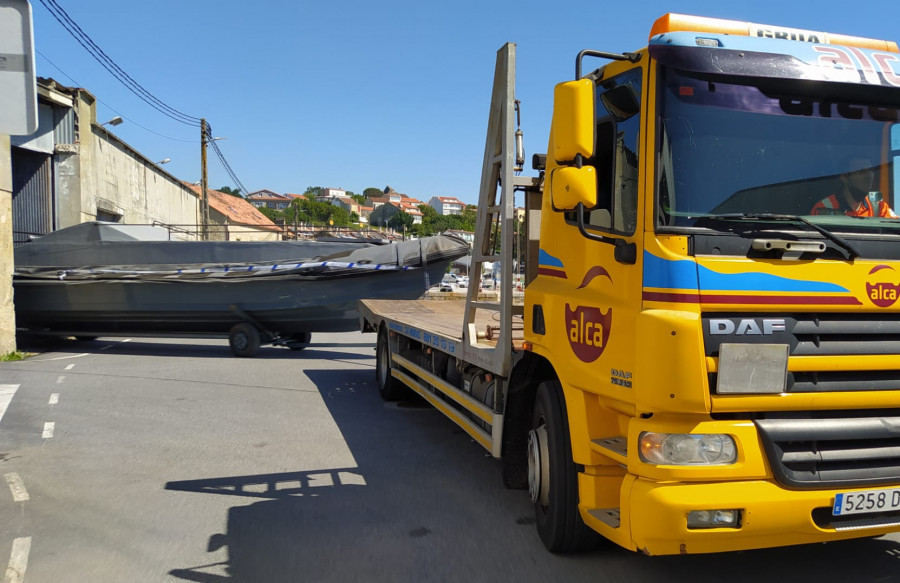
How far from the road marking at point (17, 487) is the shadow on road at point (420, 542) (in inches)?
43.9

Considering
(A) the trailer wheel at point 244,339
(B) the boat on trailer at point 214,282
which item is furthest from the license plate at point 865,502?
(A) the trailer wheel at point 244,339

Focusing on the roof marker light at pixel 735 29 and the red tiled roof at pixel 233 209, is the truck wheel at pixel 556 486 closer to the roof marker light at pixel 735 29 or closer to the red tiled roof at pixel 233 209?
the roof marker light at pixel 735 29

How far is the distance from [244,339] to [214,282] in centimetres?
124

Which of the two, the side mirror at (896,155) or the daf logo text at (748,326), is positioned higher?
the side mirror at (896,155)

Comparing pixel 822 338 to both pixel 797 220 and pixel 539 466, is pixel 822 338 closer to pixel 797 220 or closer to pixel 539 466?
pixel 797 220

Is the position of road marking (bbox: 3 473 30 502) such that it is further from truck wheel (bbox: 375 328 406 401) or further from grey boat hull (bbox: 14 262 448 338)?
grey boat hull (bbox: 14 262 448 338)

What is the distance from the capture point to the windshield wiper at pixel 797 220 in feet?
10.8

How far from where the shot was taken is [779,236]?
129 inches

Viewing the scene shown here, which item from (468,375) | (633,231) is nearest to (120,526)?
(468,375)

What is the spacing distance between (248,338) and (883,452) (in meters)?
12.1

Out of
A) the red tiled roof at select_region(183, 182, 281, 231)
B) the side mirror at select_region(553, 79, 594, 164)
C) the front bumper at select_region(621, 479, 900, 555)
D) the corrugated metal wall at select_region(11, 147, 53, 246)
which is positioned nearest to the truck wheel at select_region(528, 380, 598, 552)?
the front bumper at select_region(621, 479, 900, 555)

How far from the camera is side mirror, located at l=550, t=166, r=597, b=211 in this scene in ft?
11.6

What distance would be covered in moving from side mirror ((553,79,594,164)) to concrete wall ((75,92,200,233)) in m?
18.6

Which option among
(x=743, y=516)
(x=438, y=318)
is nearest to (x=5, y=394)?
(x=438, y=318)
